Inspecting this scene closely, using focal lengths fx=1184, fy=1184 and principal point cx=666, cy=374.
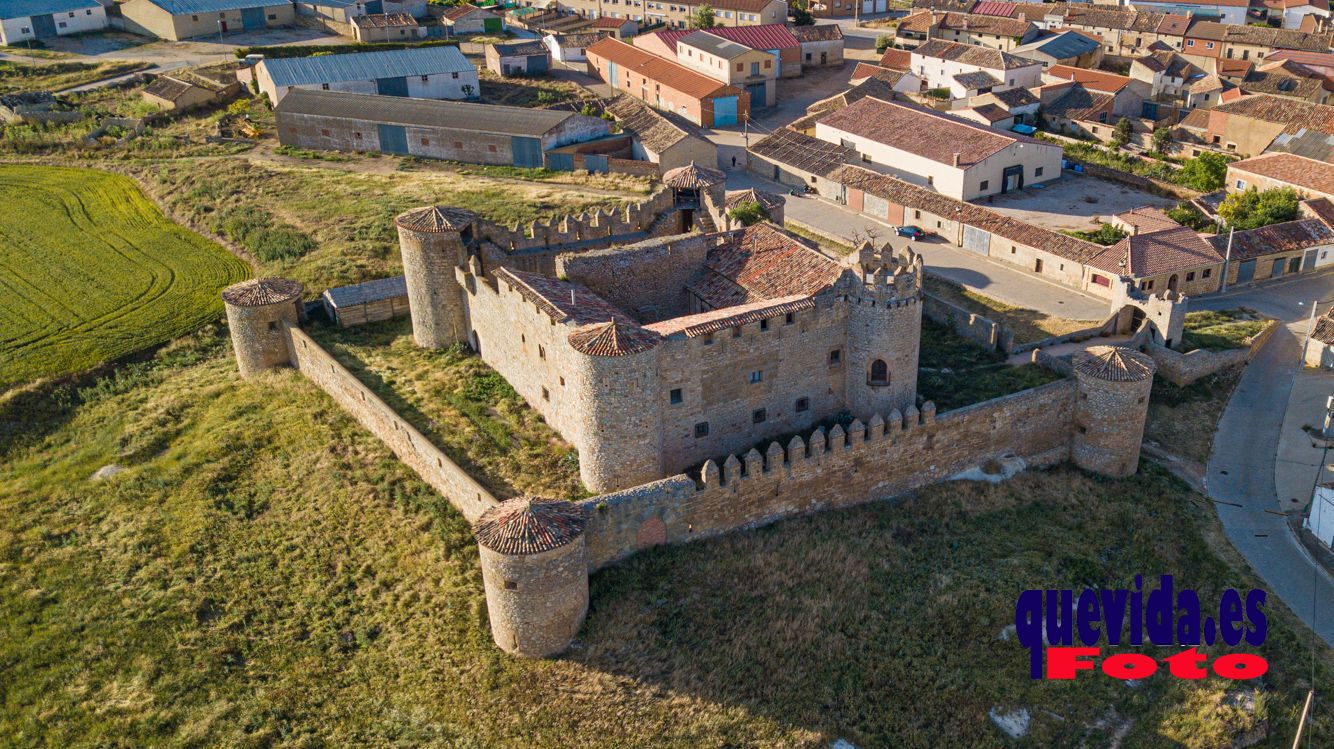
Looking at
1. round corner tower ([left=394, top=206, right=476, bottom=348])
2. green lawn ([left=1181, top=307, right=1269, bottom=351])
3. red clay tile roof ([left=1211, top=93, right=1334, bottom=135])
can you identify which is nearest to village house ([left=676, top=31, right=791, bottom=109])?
red clay tile roof ([left=1211, top=93, right=1334, bottom=135])

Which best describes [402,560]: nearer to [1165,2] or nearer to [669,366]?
[669,366]

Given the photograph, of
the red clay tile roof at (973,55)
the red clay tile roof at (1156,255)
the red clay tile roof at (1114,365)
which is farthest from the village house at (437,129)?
the red clay tile roof at (1114,365)

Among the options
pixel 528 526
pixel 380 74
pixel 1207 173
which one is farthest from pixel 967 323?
pixel 380 74

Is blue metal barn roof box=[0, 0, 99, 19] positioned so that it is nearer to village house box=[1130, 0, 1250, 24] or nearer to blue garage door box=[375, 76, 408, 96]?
blue garage door box=[375, 76, 408, 96]

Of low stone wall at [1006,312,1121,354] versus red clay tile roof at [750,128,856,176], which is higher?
red clay tile roof at [750,128,856,176]

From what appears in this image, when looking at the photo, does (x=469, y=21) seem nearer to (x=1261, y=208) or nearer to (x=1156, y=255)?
(x=1261, y=208)

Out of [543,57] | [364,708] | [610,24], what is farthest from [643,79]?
[364,708]
